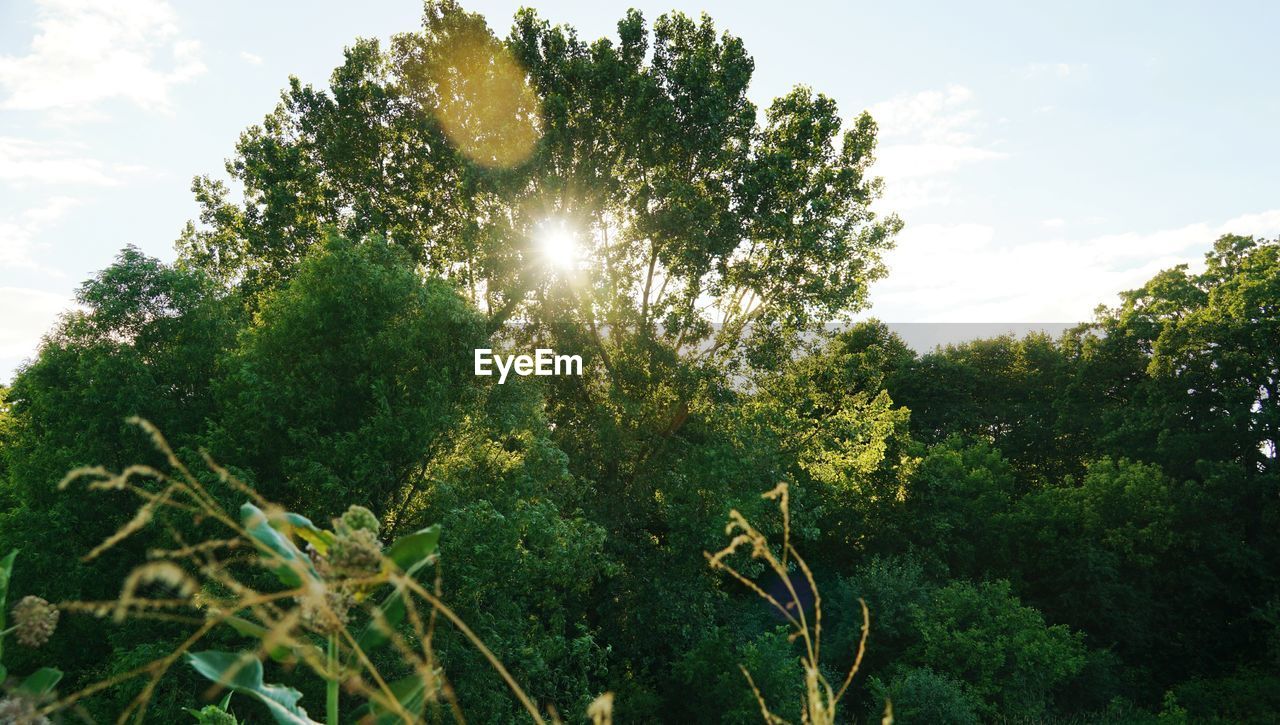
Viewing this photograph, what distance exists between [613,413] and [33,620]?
13.8m

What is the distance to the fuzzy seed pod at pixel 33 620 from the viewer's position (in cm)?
188

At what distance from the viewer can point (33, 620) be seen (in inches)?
74.0

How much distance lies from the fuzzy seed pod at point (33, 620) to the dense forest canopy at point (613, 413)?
29.1 feet

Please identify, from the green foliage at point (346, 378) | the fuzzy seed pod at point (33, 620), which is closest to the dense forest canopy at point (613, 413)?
the green foliage at point (346, 378)

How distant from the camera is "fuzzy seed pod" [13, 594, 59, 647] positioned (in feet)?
6.16

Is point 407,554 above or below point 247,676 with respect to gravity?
above

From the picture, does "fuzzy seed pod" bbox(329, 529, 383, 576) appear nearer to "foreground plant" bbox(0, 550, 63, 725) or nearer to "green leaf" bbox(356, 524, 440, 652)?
"green leaf" bbox(356, 524, 440, 652)

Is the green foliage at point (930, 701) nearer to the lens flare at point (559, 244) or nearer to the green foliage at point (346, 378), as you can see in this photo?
the green foliage at point (346, 378)

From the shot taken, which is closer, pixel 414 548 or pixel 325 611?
pixel 325 611

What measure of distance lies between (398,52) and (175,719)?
12826 millimetres

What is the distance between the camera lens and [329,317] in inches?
468

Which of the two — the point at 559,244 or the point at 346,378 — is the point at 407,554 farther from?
the point at 559,244

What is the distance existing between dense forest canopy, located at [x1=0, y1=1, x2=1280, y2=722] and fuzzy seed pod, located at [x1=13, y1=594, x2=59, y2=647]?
8.86 metres

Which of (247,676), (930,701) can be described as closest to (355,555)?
(247,676)
